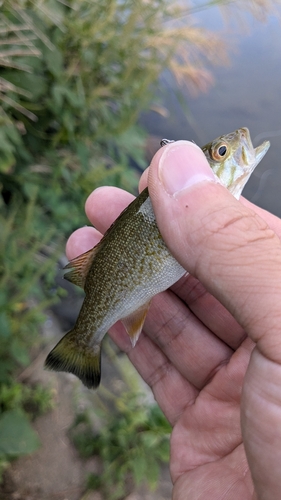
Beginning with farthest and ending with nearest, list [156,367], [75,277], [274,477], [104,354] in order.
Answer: [104,354] < [156,367] < [75,277] < [274,477]

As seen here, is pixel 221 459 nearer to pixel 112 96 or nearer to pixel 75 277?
pixel 75 277

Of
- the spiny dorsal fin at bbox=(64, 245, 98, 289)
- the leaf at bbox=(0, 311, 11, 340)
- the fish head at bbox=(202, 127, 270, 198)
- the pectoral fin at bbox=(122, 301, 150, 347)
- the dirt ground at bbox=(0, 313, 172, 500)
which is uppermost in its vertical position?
the fish head at bbox=(202, 127, 270, 198)

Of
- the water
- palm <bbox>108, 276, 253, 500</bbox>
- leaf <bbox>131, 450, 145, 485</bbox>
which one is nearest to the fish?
palm <bbox>108, 276, 253, 500</bbox>

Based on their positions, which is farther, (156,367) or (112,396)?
(112,396)

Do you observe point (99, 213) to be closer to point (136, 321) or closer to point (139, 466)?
point (136, 321)

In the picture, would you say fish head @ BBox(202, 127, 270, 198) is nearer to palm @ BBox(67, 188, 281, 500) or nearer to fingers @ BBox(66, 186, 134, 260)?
palm @ BBox(67, 188, 281, 500)

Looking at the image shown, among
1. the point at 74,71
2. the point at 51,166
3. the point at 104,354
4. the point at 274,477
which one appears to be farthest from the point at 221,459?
the point at 74,71

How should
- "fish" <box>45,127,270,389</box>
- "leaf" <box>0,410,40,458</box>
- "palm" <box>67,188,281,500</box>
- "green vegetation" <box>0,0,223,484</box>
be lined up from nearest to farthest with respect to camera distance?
"fish" <box>45,127,270,389</box> < "palm" <box>67,188,281,500</box> < "leaf" <box>0,410,40,458</box> < "green vegetation" <box>0,0,223,484</box>

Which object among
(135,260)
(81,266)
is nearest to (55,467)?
(81,266)
